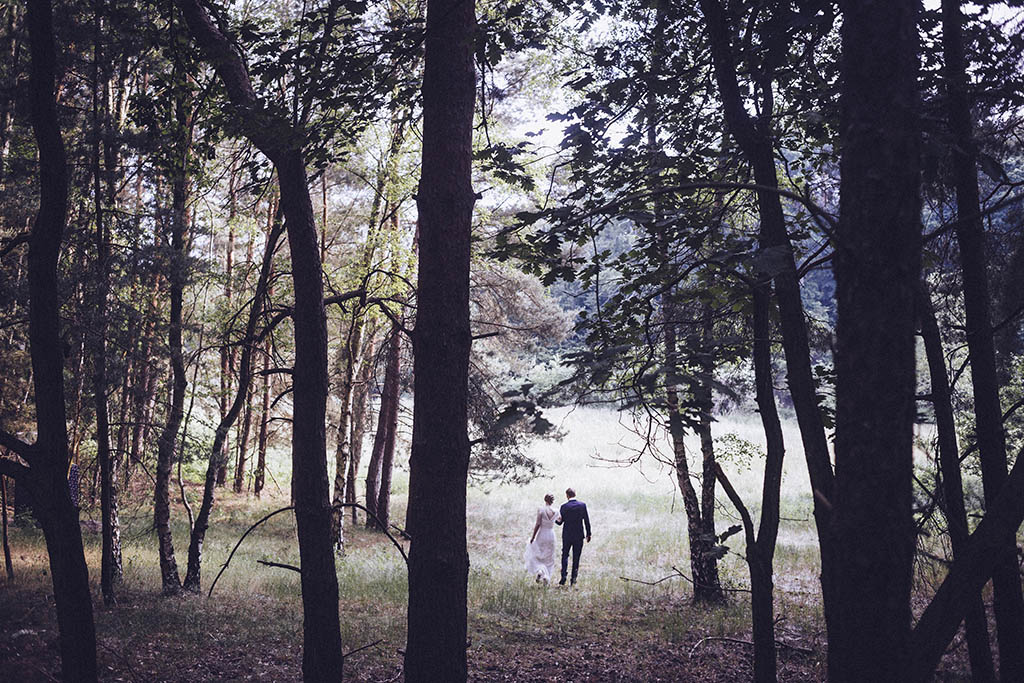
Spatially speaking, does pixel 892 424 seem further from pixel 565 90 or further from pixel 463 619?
pixel 565 90

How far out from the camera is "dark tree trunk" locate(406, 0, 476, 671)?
404 centimetres

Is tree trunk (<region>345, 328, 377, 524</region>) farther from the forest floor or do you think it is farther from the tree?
the tree

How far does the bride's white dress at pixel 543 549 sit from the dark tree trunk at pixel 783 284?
38.5 ft

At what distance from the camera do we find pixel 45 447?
163 inches

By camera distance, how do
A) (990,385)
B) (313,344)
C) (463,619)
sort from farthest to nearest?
1. (313,344)
2. (990,385)
3. (463,619)

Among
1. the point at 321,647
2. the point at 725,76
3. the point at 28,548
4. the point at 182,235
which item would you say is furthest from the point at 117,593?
the point at 725,76

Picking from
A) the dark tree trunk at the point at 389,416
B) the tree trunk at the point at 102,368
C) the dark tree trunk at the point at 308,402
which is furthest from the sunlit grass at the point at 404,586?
the dark tree trunk at the point at 308,402

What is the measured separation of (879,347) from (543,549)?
1384 cm

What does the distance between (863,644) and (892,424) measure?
0.67 meters

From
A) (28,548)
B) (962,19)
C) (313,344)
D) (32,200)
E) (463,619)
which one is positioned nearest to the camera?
(463,619)

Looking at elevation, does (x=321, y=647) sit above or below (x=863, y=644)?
below

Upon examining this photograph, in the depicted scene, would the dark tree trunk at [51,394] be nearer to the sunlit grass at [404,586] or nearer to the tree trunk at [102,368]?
the sunlit grass at [404,586]

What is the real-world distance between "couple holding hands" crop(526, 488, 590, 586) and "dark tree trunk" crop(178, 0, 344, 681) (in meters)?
9.71

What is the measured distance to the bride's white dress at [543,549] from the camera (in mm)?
15070
